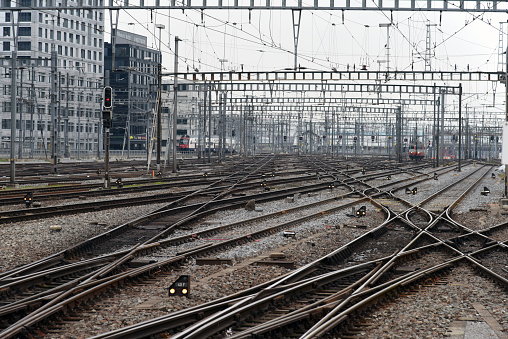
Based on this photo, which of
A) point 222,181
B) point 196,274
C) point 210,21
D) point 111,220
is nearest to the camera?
point 196,274

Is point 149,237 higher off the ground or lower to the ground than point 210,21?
lower

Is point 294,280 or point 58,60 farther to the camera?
point 58,60

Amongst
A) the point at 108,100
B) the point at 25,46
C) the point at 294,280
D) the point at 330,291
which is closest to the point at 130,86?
the point at 25,46

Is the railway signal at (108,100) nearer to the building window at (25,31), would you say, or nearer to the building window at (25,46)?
the building window at (25,46)

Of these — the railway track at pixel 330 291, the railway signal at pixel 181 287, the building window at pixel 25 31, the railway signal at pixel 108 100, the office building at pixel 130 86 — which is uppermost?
the building window at pixel 25 31

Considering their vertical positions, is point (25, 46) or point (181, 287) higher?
point (25, 46)

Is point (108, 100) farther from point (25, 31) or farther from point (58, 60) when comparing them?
point (25, 31)

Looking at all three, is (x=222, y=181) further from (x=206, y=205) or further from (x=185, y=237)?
(x=185, y=237)

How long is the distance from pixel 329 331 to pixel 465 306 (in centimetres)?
243

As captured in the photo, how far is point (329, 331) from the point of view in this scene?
6.26 metres

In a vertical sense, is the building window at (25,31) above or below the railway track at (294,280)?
above

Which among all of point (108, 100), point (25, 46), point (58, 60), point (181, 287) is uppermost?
point (25, 46)

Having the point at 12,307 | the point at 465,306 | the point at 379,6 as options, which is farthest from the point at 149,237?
the point at 379,6

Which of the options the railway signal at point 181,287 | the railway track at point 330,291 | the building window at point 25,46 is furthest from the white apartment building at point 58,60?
the railway signal at point 181,287
